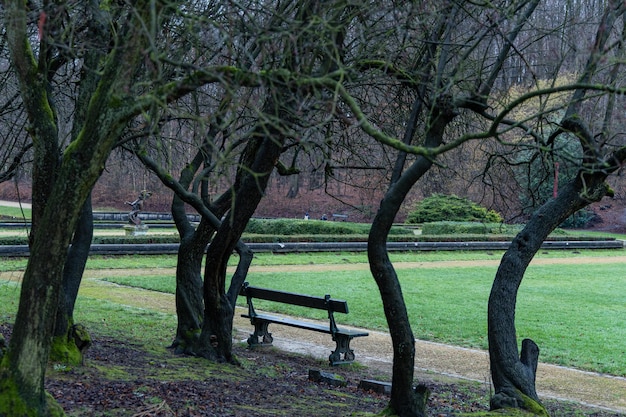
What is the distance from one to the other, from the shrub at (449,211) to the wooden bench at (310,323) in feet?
98.6

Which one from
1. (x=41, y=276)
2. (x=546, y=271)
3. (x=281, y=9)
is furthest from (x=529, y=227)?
(x=546, y=271)

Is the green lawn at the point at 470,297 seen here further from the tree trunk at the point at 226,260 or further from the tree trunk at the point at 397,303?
the tree trunk at the point at 397,303

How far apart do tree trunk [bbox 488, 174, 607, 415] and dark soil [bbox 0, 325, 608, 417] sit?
75 centimetres

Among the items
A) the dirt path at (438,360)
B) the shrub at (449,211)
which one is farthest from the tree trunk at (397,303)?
the shrub at (449,211)

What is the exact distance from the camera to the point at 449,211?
4225 cm

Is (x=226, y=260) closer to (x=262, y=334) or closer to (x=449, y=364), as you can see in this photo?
(x=262, y=334)

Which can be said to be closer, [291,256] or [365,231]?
[291,256]

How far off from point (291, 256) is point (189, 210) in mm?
30188

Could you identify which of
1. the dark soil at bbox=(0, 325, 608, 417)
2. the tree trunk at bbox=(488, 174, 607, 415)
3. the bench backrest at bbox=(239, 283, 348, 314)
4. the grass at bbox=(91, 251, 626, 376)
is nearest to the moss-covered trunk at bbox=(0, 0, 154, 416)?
the dark soil at bbox=(0, 325, 608, 417)

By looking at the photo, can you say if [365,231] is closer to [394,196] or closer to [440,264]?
[440,264]

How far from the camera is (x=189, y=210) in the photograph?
54969 mm

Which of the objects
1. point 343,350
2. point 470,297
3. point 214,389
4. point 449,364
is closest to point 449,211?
point 470,297

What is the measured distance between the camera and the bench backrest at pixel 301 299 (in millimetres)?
10719

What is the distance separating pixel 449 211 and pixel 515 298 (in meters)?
35.7
